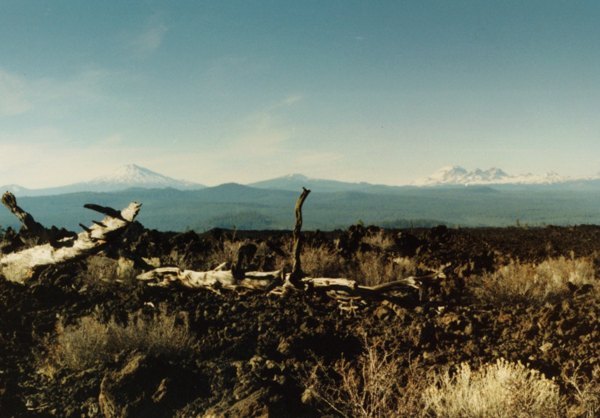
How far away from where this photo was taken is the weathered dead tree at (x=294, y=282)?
4688 millimetres

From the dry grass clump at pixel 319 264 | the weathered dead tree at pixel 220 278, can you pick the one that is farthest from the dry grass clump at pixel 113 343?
the dry grass clump at pixel 319 264

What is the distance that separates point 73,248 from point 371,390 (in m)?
5.81

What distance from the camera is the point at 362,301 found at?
5.39 m

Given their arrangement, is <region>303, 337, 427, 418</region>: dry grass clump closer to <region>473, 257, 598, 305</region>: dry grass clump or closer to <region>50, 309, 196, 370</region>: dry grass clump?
<region>50, 309, 196, 370</region>: dry grass clump

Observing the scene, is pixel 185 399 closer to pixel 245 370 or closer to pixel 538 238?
pixel 245 370

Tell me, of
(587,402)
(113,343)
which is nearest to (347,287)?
(587,402)

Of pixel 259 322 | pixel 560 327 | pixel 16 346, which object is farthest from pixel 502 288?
pixel 16 346

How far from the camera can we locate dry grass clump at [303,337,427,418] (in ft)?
8.87

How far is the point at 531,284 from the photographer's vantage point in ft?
20.7

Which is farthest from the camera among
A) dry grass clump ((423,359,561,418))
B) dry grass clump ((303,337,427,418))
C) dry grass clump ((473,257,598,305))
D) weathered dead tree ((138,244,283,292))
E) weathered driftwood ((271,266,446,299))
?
dry grass clump ((473,257,598,305))

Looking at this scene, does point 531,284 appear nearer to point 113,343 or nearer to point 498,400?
point 498,400

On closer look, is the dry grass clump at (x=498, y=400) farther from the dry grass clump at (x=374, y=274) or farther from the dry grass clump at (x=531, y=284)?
the dry grass clump at (x=374, y=274)

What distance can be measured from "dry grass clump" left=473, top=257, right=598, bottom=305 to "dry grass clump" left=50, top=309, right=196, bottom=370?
460 cm

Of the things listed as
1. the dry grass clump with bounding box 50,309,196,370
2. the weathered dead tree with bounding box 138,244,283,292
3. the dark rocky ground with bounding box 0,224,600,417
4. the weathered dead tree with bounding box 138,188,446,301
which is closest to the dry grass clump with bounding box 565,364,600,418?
the dark rocky ground with bounding box 0,224,600,417
